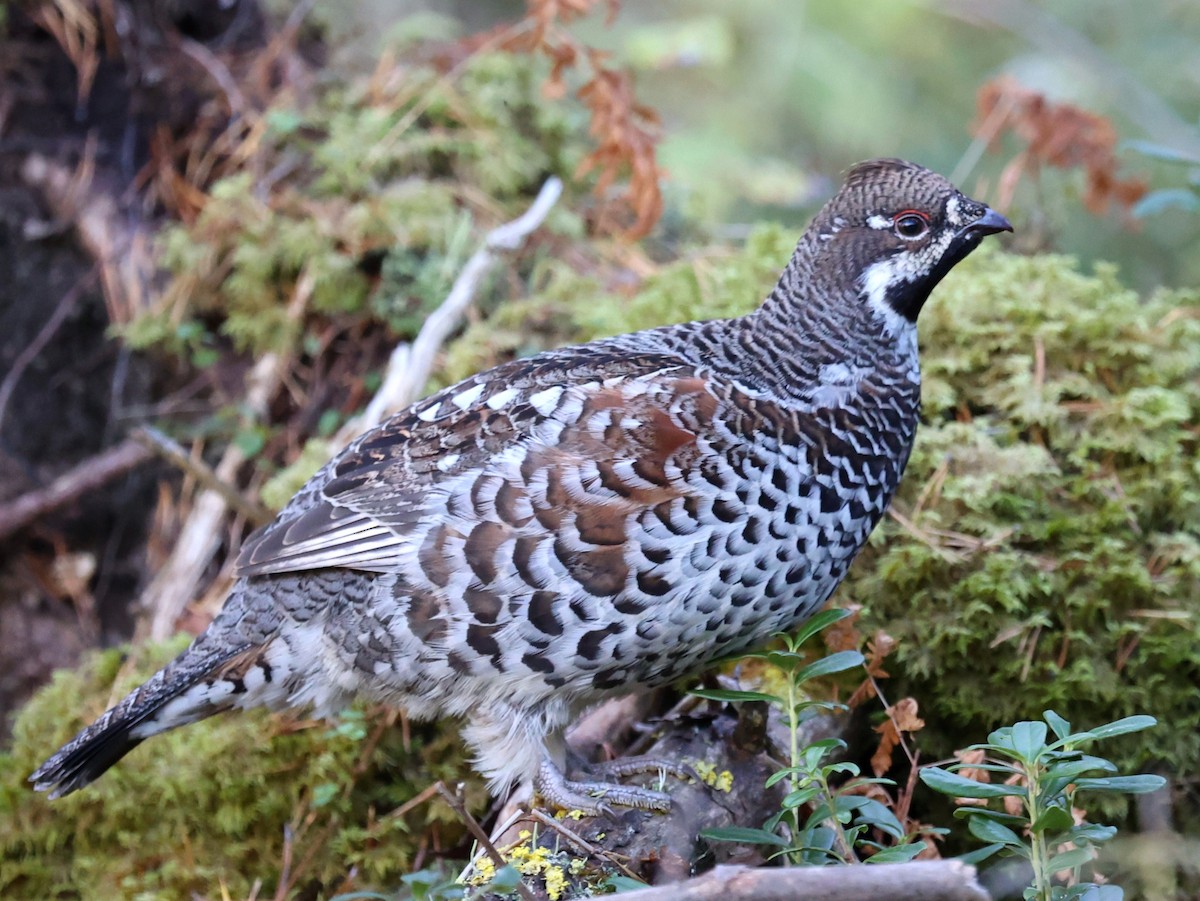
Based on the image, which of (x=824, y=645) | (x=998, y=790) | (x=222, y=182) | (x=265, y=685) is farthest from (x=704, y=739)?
(x=222, y=182)

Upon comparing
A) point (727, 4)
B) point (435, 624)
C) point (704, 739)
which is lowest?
point (704, 739)

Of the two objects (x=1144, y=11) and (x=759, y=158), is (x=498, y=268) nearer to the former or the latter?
(x=759, y=158)

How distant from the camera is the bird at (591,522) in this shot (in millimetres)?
2742

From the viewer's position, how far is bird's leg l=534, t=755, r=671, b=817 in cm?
262

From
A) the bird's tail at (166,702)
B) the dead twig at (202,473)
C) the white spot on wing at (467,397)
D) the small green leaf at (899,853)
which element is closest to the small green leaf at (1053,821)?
the small green leaf at (899,853)

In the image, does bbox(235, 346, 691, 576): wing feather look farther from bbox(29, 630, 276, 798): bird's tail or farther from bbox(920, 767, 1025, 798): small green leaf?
bbox(920, 767, 1025, 798): small green leaf

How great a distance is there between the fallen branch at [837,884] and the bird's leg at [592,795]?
83 cm

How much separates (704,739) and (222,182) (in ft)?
13.0

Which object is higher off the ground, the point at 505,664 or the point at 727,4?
the point at 727,4

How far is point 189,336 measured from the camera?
521 cm

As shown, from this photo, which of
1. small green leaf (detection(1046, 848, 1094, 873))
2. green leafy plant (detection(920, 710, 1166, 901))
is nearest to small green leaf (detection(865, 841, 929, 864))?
green leafy plant (detection(920, 710, 1166, 901))

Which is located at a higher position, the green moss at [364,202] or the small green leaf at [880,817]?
the green moss at [364,202]

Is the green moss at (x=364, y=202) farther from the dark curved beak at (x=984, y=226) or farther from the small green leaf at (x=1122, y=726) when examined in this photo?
the small green leaf at (x=1122, y=726)

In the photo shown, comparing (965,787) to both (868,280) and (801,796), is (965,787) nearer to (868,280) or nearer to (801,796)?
(801,796)
